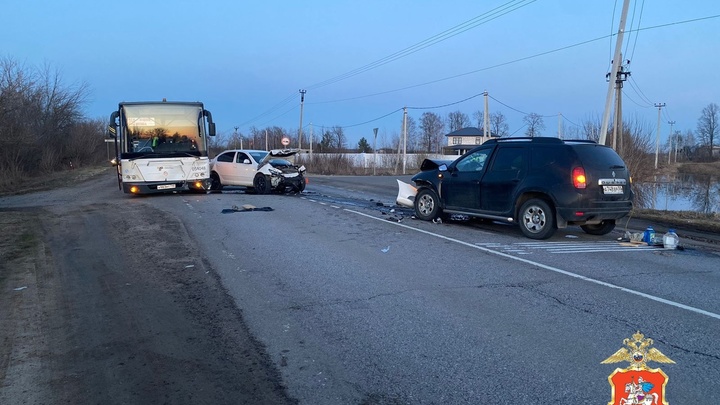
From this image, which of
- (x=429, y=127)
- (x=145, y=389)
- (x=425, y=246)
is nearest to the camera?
(x=145, y=389)

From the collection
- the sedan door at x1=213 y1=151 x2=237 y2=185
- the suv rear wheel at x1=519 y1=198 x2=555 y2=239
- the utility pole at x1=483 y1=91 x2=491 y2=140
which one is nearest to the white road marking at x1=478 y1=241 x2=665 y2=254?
the suv rear wheel at x1=519 y1=198 x2=555 y2=239

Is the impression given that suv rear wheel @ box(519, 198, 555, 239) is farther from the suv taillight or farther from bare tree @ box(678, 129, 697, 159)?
bare tree @ box(678, 129, 697, 159)

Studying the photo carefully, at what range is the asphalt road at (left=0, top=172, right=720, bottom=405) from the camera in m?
4.39

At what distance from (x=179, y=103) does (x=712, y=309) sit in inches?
652

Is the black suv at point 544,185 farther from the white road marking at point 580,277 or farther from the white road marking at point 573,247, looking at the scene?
the white road marking at point 580,277

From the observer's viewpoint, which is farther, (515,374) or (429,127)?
(429,127)

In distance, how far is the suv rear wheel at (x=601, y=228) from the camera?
450 inches

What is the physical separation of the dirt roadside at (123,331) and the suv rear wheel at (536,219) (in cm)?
602

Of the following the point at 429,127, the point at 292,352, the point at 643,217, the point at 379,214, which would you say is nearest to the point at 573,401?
the point at 292,352

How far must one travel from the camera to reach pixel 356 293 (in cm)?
701

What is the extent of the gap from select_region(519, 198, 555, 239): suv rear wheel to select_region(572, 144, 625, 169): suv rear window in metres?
1.08

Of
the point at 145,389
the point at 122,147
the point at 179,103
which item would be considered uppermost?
the point at 179,103

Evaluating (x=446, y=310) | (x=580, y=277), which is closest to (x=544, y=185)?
(x=580, y=277)

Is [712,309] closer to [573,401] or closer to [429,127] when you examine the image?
[573,401]
